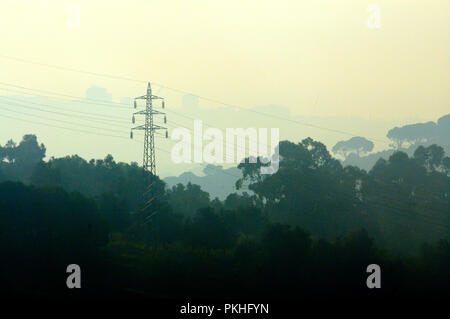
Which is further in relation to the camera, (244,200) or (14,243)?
(244,200)

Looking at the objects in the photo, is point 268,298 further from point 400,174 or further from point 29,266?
point 400,174

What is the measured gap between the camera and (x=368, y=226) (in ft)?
466

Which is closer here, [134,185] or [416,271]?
[416,271]

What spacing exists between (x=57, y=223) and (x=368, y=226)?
66354mm

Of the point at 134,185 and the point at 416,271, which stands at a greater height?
the point at 134,185

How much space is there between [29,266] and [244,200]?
248 feet
